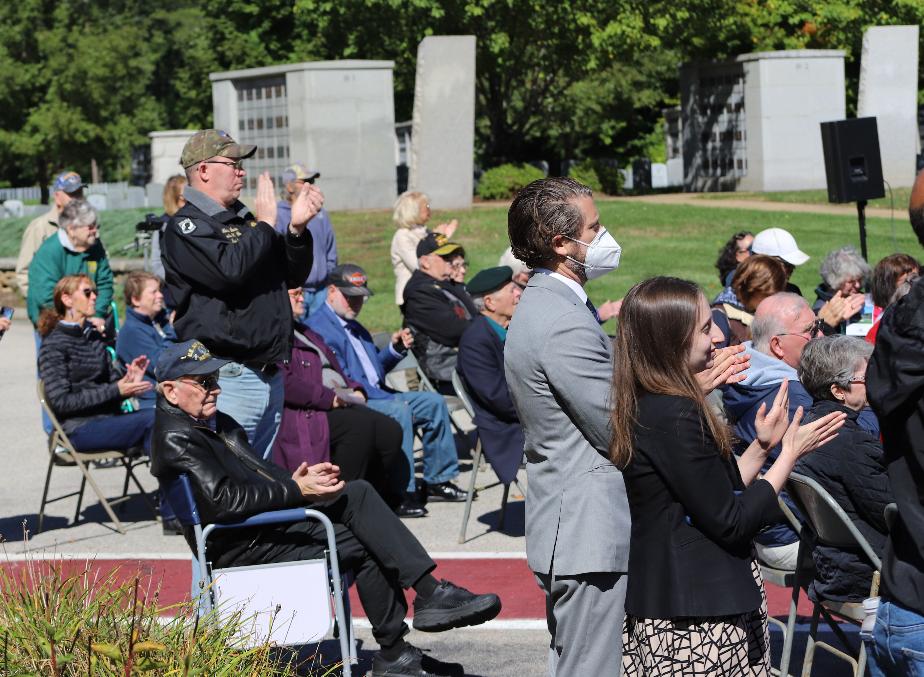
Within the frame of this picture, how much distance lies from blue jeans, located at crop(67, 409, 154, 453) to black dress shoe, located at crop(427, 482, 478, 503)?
1.92m

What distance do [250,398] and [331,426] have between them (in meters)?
1.82

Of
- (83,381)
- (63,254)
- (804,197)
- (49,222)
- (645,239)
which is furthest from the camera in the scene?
(804,197)

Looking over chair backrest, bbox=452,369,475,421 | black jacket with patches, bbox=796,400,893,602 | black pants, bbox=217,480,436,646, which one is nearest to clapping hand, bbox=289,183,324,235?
black pants, bbox=217,480,436,646

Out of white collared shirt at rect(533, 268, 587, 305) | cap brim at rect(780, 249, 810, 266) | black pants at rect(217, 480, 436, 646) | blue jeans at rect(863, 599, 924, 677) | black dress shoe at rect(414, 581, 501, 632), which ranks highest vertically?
white collared shirt at rect(533, 268, 587, 305)

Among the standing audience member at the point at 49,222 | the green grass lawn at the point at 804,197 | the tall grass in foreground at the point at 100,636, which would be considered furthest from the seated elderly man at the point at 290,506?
the green grass lawn at the point at 804,197

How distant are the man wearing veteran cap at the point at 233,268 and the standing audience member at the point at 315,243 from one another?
295 centimetres

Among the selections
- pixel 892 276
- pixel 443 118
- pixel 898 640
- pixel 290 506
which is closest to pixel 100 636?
pixel 290 506

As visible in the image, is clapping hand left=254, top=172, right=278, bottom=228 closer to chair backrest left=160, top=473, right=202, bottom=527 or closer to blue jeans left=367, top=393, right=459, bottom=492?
chair backrest left=160, top=473, right=202, bottom=527

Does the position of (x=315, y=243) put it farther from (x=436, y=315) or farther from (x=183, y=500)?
(x=183, y=500)

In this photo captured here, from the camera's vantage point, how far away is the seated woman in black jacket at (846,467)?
4.93 m

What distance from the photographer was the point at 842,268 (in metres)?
9.25

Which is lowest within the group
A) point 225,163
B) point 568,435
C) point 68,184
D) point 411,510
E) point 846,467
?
point 411,510

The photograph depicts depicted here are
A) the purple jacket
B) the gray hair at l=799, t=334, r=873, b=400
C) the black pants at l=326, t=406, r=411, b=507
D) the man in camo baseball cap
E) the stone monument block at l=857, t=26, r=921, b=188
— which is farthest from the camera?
the stone monument block at l=857, t=26, r=921, b=188

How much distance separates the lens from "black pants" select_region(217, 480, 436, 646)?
567 centimetres
